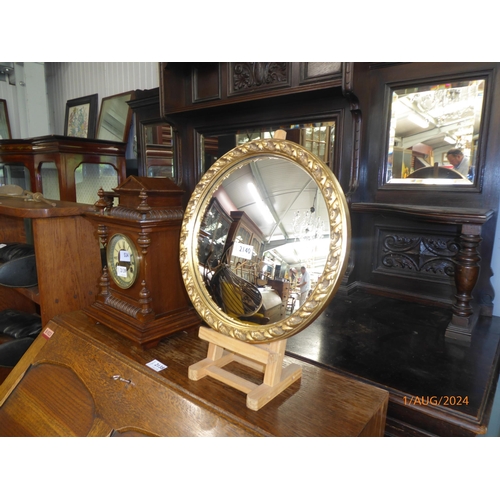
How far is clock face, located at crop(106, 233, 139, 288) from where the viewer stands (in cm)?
110

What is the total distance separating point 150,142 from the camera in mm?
2467

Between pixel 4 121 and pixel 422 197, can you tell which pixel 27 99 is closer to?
pixel 4 121

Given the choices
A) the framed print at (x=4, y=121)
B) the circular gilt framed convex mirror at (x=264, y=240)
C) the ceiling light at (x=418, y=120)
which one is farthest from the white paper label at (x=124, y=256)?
the framed print at (x=4, y=121)

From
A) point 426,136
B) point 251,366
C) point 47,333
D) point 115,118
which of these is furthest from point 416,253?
point 115,118

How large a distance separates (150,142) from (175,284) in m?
1.60

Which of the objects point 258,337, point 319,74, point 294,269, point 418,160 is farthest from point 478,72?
point 258,337

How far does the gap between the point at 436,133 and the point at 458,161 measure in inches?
5.6

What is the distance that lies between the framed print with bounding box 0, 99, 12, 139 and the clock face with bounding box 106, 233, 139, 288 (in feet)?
12.3

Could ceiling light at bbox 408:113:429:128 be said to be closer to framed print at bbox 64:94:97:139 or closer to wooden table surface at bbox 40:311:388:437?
wooden table surface at bbox 40:311:388:437

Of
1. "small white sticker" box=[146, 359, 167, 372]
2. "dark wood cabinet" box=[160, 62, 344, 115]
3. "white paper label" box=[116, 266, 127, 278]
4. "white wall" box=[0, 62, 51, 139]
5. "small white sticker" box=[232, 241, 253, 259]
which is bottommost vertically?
"small white sticker" box=[146, 359, 167, 372]

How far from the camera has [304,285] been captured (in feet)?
2.56

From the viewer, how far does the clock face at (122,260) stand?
1102 mm

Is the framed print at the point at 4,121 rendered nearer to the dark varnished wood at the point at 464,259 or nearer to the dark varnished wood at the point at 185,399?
the dark varnished wood at the point at 185,399

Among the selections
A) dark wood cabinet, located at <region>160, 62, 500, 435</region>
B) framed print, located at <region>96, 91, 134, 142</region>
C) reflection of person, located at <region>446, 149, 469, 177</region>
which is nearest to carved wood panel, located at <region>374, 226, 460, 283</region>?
dark wood cabinet, located at <region>160, 62, 500, 435</region>
